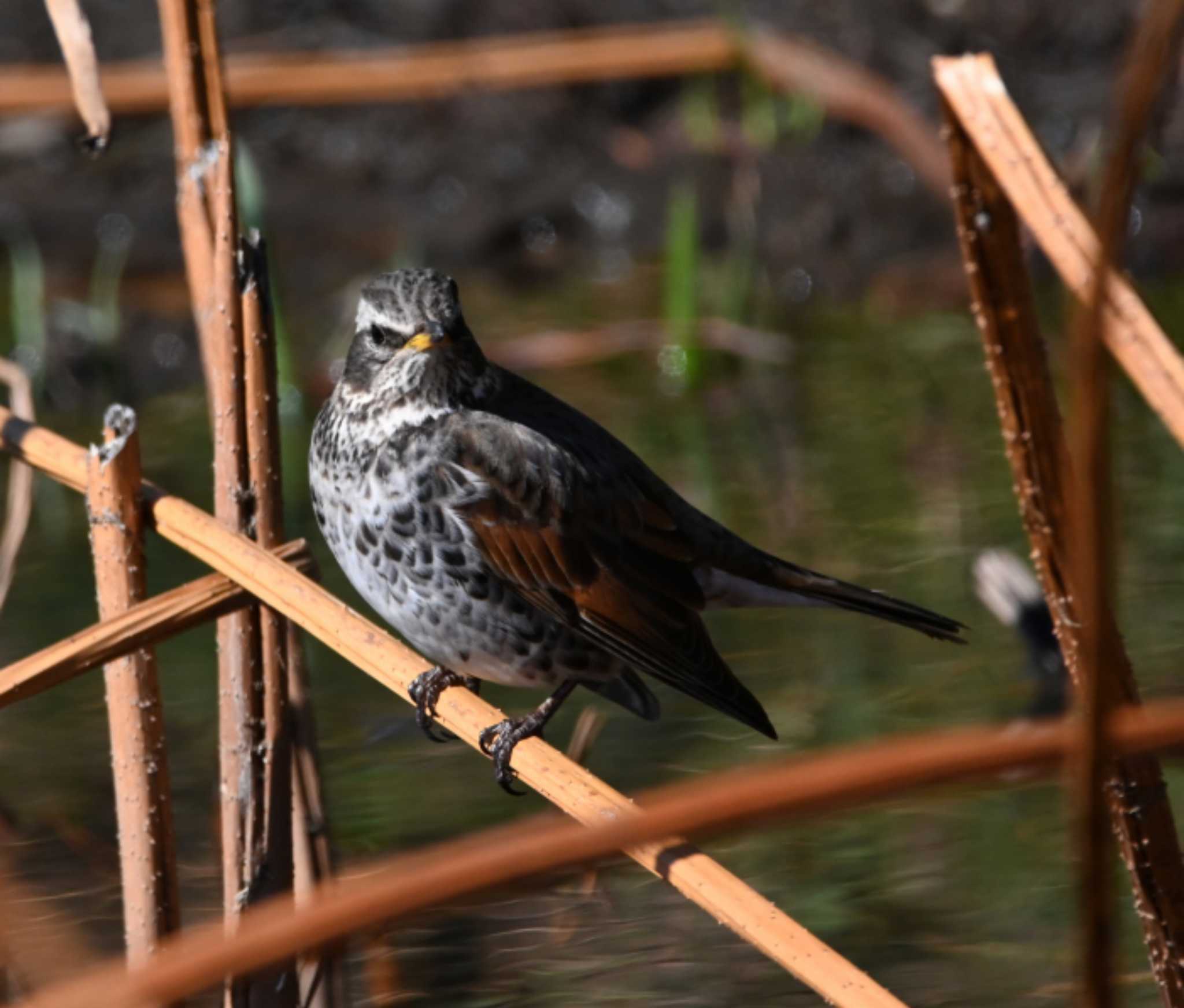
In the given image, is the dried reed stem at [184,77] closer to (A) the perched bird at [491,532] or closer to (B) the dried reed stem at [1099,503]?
(A) the perched bird at [491,532]

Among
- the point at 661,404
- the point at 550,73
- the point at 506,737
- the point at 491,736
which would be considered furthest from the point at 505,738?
the point at 661,404

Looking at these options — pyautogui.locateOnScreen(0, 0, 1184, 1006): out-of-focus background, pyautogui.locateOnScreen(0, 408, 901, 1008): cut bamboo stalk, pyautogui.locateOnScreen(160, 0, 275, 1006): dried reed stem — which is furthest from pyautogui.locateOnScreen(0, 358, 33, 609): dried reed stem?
pyautogui.locateOnScreen(0, 0, 1184, 1006): out-of-focus background

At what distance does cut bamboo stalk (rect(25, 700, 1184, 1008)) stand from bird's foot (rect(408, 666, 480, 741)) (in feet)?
6.40

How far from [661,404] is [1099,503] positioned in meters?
6.90

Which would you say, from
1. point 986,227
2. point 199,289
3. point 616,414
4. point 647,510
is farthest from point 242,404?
point 616,414

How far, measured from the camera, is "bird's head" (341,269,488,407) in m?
4.00

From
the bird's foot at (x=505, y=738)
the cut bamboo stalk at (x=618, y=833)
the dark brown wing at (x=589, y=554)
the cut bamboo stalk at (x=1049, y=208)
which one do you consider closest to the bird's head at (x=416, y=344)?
the dark brown wing at (x=589, y=554)

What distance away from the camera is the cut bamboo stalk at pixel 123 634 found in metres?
2.91

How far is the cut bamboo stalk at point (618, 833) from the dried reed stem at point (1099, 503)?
5 cm

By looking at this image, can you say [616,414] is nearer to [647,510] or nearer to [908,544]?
[908,544]

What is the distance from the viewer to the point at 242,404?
3420 millimetres

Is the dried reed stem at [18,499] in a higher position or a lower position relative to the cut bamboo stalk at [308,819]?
higher

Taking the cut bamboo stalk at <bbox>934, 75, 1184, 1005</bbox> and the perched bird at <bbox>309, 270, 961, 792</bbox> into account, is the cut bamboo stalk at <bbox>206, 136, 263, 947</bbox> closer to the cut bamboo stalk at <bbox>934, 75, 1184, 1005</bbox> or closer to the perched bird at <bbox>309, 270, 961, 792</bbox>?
the perched bird at <bbox>309, 270, 961, 792</bbox>

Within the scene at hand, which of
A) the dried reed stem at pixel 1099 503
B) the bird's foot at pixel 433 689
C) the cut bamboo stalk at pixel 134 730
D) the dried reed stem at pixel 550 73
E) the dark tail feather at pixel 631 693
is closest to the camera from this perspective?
the dried reed stem at pixel 1099 503
